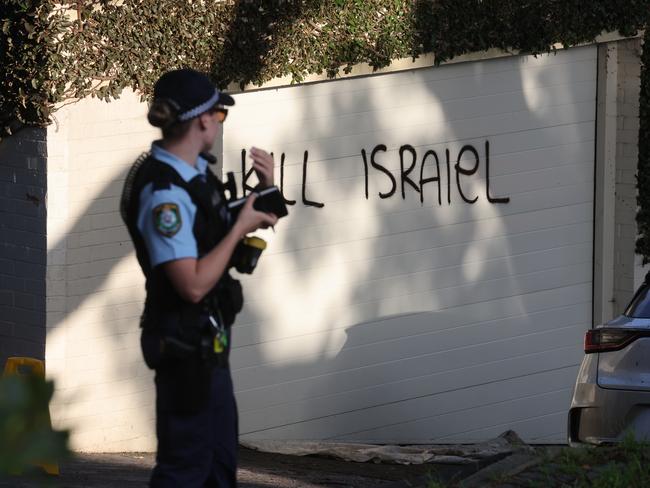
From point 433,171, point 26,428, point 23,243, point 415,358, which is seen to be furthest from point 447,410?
point 26,428

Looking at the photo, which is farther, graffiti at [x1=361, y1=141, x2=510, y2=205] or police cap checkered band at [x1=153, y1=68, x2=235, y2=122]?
graffiti at [x1=361, y1=141, x2=510, y2=205]

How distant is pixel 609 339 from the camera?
6.27 m

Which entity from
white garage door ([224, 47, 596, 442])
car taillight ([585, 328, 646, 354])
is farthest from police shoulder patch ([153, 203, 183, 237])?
white garage door ([224, 47, 596, 442])

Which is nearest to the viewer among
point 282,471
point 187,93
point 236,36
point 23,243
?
point 187,93

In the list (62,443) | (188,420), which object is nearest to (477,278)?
(188,420)

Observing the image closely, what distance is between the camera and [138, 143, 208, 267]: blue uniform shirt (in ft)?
10.9

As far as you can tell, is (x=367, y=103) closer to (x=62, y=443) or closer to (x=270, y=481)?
(x=270, y=481)

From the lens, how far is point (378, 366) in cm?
916

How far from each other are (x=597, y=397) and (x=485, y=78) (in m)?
4.19

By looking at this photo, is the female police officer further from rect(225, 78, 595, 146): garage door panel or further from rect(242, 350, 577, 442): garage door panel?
rect(242, 350, 577, 442): garage door panel

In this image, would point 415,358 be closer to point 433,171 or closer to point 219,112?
point 433,171

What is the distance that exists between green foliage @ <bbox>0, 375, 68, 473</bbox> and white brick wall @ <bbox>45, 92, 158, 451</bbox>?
6310 millimetres

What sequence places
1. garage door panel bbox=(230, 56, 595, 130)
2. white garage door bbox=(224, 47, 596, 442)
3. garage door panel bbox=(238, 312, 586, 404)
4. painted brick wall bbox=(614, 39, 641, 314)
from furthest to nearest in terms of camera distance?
painted brick wall bbox=(614, 39, 641, 314), garage door panel bbox=(238, 312, 586, 404), white garage door bbox=(224, 47, 596, 442), garage door panel bbox=(230, 56, 595, 130)

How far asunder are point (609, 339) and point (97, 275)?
128 inches
